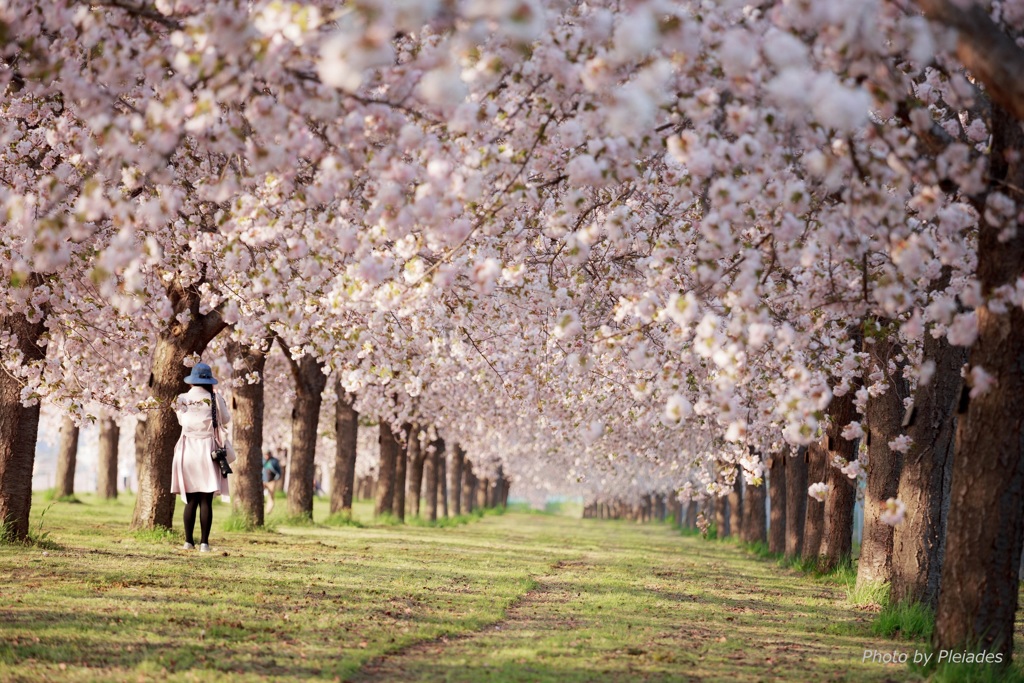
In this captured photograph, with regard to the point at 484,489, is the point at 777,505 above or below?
above

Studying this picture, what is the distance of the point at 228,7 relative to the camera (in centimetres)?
600

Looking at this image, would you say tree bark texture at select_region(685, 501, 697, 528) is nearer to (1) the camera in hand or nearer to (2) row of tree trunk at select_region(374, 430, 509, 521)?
(2) row of tree trunk at select_region(374, 430, 509, 521)

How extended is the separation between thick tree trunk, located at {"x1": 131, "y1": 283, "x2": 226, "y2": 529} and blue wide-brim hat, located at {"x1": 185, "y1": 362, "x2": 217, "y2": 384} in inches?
92.4

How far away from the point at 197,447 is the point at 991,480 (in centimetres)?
1012

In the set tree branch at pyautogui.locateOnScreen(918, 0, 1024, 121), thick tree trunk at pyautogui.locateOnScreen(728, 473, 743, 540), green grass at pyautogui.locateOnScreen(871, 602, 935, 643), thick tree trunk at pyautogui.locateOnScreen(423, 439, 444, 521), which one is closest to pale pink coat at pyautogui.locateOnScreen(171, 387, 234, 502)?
green grass at pyautogui.locateOnScreen(871, 602, 935, 643)

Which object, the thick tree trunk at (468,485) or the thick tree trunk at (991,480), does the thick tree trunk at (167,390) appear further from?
the thick tree trunk at (468,485)

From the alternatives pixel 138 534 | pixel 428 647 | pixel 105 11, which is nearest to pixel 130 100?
pixel 105 11

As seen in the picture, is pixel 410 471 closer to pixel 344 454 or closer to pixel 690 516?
pixel 344 454

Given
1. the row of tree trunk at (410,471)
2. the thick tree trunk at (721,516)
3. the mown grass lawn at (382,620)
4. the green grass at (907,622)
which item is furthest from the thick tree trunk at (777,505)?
the green grass at (907,622)

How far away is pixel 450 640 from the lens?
959cm

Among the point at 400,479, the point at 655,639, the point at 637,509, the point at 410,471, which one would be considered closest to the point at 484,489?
the point at 637,509

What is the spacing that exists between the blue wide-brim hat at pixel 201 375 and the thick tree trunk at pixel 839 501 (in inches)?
426

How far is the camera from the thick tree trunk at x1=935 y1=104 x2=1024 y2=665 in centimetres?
808

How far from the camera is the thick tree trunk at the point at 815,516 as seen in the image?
21.1 metres
